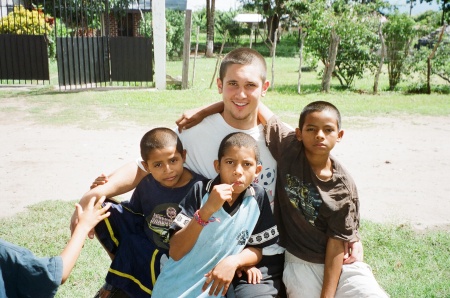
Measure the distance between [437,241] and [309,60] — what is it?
496 inches

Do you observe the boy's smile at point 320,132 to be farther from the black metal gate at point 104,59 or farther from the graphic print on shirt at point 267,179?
the black metal gate at point 104,59

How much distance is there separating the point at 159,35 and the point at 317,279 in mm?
11766

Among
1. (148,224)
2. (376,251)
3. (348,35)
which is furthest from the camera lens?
(348,35)

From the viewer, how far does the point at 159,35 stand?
44.3ft

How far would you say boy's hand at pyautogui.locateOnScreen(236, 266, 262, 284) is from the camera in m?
2.50

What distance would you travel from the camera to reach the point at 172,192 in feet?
9.02

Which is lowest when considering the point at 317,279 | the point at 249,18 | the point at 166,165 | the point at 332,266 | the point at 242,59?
the point at 317,279

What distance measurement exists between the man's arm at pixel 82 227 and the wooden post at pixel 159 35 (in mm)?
11389

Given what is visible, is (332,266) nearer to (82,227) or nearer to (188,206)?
(188,206)

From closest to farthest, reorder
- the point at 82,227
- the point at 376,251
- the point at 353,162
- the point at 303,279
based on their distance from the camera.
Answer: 1. the point at 82,227
2. the point at 303,279
3. the point at 376,251
4. the point at 353,162

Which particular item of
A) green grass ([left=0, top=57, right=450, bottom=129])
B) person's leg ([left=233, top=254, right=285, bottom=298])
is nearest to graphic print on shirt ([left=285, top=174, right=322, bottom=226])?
person's leg ([left=233, top=254, right=285, bottom=298])

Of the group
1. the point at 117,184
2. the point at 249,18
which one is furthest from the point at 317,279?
the point at 249,18

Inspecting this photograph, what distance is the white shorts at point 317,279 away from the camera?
8.13 feet

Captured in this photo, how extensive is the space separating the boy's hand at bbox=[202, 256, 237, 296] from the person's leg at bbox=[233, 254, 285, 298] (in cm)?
12
